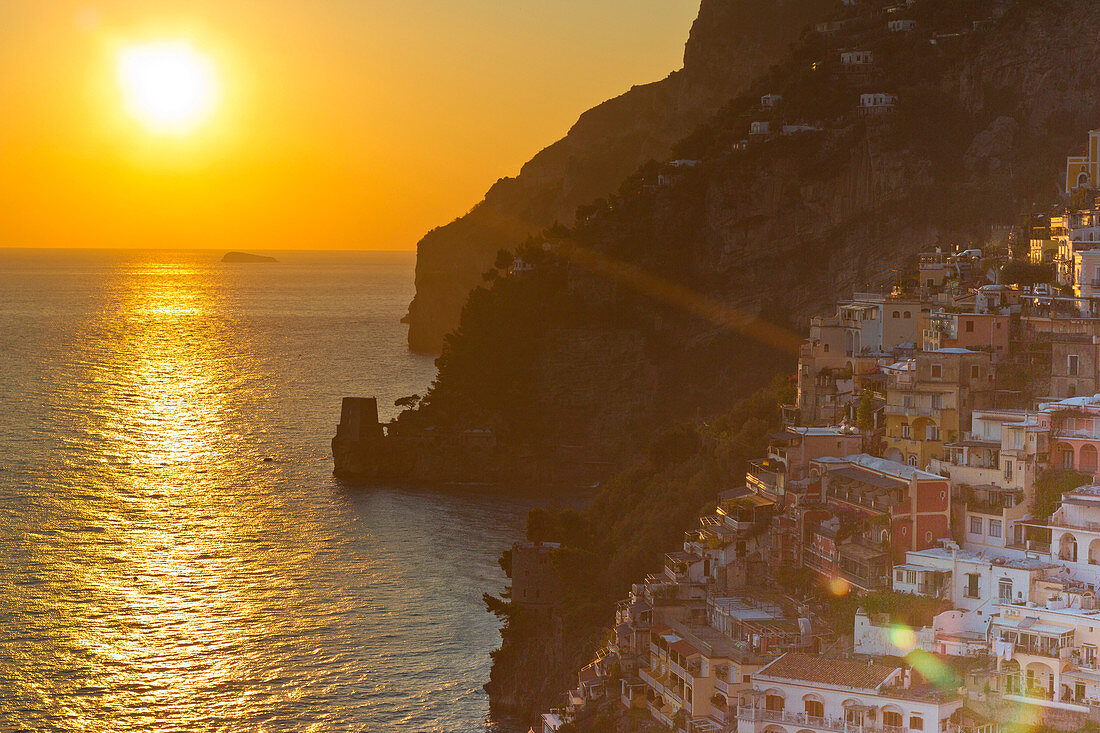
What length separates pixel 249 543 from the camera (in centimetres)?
6562

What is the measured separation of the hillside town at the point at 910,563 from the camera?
3020cm

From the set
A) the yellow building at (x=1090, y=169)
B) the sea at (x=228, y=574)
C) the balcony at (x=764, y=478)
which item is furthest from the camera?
the yellow building at (x=1090, y=169)

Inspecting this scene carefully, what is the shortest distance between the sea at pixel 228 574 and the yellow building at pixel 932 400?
585 inches

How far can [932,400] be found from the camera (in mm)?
39562

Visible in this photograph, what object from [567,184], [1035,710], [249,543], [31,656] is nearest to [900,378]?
[1035,710]

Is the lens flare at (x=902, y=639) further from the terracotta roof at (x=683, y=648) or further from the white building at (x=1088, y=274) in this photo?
the white building at (x=1088, y=274)

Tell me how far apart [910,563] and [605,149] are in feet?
352

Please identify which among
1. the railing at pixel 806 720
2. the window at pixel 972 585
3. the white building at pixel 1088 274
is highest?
the white building at pixel 1088 274

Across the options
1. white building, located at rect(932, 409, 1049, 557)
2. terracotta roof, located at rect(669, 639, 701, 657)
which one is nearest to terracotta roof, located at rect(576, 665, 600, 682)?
terracotta roof, located at rect(669, 639, 701, 657)

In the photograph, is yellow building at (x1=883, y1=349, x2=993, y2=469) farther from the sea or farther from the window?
the sea

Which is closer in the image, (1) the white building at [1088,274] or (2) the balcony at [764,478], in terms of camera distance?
(2) the balcony at [764,478]

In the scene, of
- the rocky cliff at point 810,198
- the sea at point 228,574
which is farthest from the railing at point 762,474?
the rocky cliff at point 810,198

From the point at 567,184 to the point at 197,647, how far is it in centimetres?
9377

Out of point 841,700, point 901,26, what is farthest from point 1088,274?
point 901,26
